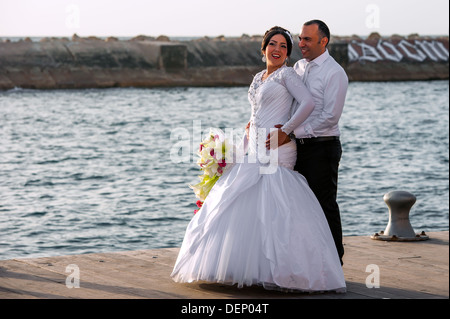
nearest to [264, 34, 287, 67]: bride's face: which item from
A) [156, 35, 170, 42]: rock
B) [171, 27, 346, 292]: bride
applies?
[171, 27, 346, 292]: bride

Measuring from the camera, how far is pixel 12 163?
2761 centimetres

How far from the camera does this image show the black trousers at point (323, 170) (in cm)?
660

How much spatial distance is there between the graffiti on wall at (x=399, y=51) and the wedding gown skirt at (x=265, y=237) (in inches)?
2965

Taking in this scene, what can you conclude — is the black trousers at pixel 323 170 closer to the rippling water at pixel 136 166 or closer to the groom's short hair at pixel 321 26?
the groom's short hair at pixel 321 26

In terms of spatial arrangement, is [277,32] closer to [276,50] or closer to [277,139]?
[276,50]

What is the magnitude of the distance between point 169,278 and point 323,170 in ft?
5.32

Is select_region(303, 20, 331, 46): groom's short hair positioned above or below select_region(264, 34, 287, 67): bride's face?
above

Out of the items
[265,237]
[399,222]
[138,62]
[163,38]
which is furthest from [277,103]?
[163,38]

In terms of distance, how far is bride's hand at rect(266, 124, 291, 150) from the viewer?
6531 mm

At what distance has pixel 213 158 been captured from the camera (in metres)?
6.84

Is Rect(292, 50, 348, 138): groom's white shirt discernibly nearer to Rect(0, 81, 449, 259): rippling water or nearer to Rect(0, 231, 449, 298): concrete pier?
Rect(0, 231, 449, 298): concrete pier

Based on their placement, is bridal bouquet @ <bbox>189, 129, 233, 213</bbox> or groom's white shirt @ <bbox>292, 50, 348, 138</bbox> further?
bridal bouquet @ <bbox>189, 129, 233, 213</bbox>

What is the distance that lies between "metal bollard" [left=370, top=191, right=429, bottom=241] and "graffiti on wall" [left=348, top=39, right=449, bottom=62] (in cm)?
7258
